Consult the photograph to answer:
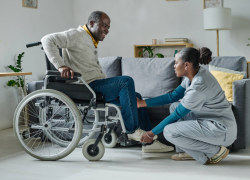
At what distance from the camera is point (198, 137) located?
2039 millimetres

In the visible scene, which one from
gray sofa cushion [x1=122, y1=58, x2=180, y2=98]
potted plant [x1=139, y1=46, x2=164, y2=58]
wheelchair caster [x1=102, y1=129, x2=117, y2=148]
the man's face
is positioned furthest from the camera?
potted plant [x1=139, y1=46, x2=164, y2=58]

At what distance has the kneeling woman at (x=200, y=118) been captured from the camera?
198cm

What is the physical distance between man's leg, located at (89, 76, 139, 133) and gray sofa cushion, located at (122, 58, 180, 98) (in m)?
0.92

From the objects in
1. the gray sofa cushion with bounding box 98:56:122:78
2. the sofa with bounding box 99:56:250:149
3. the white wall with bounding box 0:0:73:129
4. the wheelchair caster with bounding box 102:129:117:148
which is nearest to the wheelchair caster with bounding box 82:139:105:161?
the wheelchair caster with bounding box 102:129:117:148

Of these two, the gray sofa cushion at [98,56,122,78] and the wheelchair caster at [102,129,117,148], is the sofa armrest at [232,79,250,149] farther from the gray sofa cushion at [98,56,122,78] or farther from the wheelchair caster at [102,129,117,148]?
the gray sofa cushion at [98,56,122,78]

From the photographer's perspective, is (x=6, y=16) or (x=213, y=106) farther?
(x=6, y=16)

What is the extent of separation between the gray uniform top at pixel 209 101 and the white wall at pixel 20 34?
245 centimetres

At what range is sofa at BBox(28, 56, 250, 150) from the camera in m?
2.40

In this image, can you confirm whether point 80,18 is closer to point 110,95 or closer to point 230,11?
point 230,11

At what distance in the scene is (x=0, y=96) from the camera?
3607mm

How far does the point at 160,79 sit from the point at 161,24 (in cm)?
222

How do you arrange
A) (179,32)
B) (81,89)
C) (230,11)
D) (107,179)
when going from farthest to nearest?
(179,32) → (230,11) → (81,89) → (107,179)

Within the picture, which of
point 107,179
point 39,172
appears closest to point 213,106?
point 107,179

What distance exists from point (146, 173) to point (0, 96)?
234 centimetres
